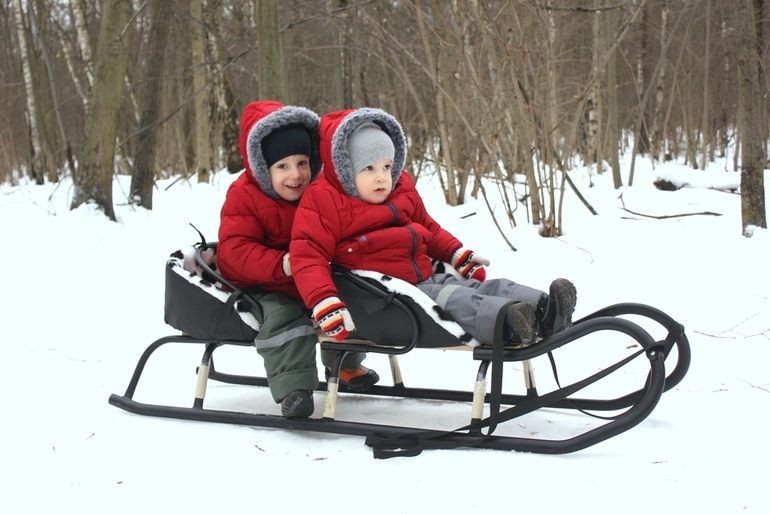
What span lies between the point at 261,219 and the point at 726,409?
2.19 m

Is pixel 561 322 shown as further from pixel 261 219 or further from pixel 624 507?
pixel 261 219

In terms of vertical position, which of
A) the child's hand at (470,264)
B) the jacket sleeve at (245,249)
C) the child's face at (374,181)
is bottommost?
the child's hand at (470,264)

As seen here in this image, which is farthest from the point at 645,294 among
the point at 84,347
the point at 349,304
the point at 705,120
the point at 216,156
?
the point at 216,156

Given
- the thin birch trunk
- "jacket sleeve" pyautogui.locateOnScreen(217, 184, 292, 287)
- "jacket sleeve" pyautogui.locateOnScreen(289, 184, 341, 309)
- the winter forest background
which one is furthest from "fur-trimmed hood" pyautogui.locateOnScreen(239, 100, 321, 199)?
the thin birch trunk

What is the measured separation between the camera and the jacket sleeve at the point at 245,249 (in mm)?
3273

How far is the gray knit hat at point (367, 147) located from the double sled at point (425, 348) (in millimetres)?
495

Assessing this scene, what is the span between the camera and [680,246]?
607cm

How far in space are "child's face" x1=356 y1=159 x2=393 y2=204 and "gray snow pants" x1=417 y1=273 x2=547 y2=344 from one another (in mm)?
439

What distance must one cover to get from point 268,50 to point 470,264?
383 cm

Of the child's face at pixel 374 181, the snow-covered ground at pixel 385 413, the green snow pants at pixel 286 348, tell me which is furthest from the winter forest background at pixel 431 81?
the green snow pants at pixel 286 348

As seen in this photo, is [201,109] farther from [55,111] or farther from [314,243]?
[314,243]

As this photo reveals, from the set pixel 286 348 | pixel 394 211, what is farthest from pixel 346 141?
pixel 286 348

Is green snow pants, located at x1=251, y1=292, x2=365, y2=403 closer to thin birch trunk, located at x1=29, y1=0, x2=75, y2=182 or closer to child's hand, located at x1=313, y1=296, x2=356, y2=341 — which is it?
child's hand, located at x1=313, y1=296, x2=356, y2=341

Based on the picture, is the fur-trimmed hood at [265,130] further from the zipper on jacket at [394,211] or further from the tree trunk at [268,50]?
the tree trunk at [268,50]
